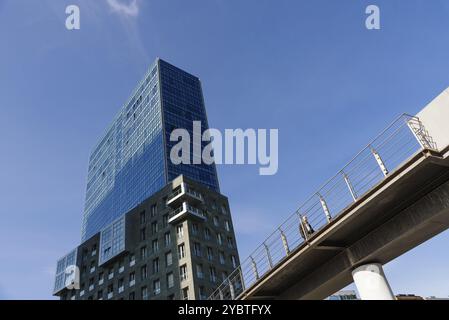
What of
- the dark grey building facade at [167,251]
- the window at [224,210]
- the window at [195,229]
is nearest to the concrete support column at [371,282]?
the dark grey building facade at [167,251]

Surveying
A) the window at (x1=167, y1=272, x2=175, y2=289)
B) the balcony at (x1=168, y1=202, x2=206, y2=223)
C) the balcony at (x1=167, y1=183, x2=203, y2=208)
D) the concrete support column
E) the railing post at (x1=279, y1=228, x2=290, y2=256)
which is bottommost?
the concrete support column

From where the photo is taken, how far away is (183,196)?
58750mm

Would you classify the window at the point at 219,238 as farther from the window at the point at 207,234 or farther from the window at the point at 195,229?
the window at the point at 195,229

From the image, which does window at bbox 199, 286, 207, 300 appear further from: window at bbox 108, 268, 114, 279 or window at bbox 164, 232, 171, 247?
window at bbox 108, 268, 114, 279

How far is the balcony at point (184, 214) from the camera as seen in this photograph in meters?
56.3

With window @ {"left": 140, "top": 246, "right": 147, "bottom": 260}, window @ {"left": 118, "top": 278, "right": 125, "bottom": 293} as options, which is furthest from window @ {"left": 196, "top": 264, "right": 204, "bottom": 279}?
window @ {"left": 118, "top": 278, "right": 125, "bottom": 293}

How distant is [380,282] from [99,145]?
477 feet

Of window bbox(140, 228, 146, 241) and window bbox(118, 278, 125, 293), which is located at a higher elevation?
window bbox(140, 228, 146, 241)

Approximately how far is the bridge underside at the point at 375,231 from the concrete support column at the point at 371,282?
29cm

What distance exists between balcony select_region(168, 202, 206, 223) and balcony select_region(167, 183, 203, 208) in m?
1.27

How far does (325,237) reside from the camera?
1523cm

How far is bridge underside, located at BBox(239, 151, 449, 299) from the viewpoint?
1265 centimetres
